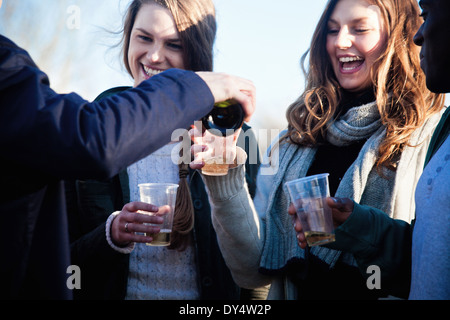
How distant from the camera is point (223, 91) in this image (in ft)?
5.45

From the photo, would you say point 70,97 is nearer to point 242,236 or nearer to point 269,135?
point 242,236

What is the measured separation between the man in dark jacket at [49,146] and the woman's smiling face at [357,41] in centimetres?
166

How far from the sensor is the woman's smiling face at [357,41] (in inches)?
109

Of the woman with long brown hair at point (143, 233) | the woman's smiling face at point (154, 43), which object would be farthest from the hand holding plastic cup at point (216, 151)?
the woman's smiling face at point (154, 43)

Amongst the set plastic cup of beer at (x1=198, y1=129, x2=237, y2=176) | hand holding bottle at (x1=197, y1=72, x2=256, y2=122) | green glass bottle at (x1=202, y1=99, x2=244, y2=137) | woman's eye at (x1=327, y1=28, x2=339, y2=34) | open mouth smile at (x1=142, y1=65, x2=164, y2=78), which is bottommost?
plastic cup of beer at (x1=198, y1=129, x2=237, y2=176)

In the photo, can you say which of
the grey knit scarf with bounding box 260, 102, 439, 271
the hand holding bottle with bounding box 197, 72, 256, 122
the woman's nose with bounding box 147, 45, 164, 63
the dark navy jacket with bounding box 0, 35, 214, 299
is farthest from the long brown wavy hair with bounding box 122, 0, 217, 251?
the dark navy jacket with bounding box 0, 35, 214, 299

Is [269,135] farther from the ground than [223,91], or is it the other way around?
[223,91]

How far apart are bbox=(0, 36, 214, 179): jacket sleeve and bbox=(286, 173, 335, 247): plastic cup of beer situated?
2.71 feet

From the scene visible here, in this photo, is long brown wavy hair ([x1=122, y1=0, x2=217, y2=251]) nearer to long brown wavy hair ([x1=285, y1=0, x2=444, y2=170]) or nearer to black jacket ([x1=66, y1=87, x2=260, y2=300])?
black jacket ([x1=66, y1=87, x2=260, y2=300])

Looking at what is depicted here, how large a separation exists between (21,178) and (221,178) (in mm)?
1232

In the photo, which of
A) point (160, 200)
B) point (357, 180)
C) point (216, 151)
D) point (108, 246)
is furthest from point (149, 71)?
point (357, 180)

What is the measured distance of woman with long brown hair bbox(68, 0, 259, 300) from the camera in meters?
2.41

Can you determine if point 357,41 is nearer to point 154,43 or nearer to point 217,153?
point 217,153
